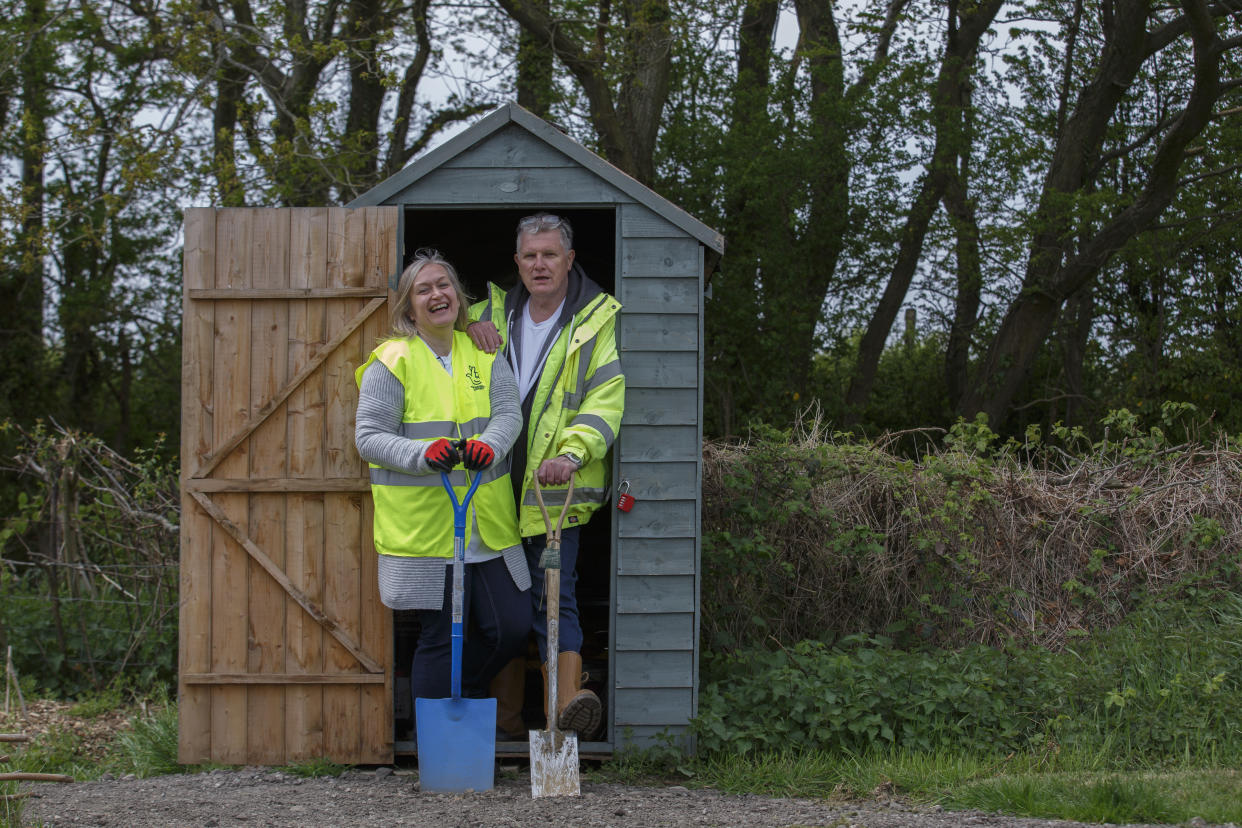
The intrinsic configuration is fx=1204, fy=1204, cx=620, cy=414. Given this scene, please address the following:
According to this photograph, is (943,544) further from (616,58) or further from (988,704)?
(616,58)

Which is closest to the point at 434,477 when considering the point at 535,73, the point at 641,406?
the point at 641,406

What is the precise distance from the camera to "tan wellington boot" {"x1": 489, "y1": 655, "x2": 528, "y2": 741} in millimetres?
5363

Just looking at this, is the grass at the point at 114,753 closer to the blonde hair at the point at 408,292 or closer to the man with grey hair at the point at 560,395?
the man with grey hair at the point at 560,395

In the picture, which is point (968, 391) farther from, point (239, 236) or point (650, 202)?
point (239, 236)

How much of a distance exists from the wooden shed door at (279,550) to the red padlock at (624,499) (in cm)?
105

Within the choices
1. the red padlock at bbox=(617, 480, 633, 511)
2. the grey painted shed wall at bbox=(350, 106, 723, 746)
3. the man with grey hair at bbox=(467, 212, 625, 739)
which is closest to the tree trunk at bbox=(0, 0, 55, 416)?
the grey painted shed wall at bbox=(350, 106, 723, 746)

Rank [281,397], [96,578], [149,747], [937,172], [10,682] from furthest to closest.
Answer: [937,172]
[96,578]
[10,682]
[149,747]
[281,397]

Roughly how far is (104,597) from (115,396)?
9.34 m

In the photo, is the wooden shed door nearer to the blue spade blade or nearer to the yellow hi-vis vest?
the yellow hi-vis vest

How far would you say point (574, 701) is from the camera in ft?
15.1

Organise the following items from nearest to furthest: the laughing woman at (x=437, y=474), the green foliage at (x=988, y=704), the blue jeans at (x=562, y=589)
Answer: the laughing woman at (x=437, y=474) < the blue jeans at (x=562, y=589) < the green foliage at (x=988, y=704)

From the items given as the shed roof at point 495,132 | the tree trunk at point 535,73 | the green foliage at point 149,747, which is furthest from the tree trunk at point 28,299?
→ the shed roof at point 495,132

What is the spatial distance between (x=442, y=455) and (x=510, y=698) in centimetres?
149

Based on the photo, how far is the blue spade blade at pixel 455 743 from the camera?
4566 mm
